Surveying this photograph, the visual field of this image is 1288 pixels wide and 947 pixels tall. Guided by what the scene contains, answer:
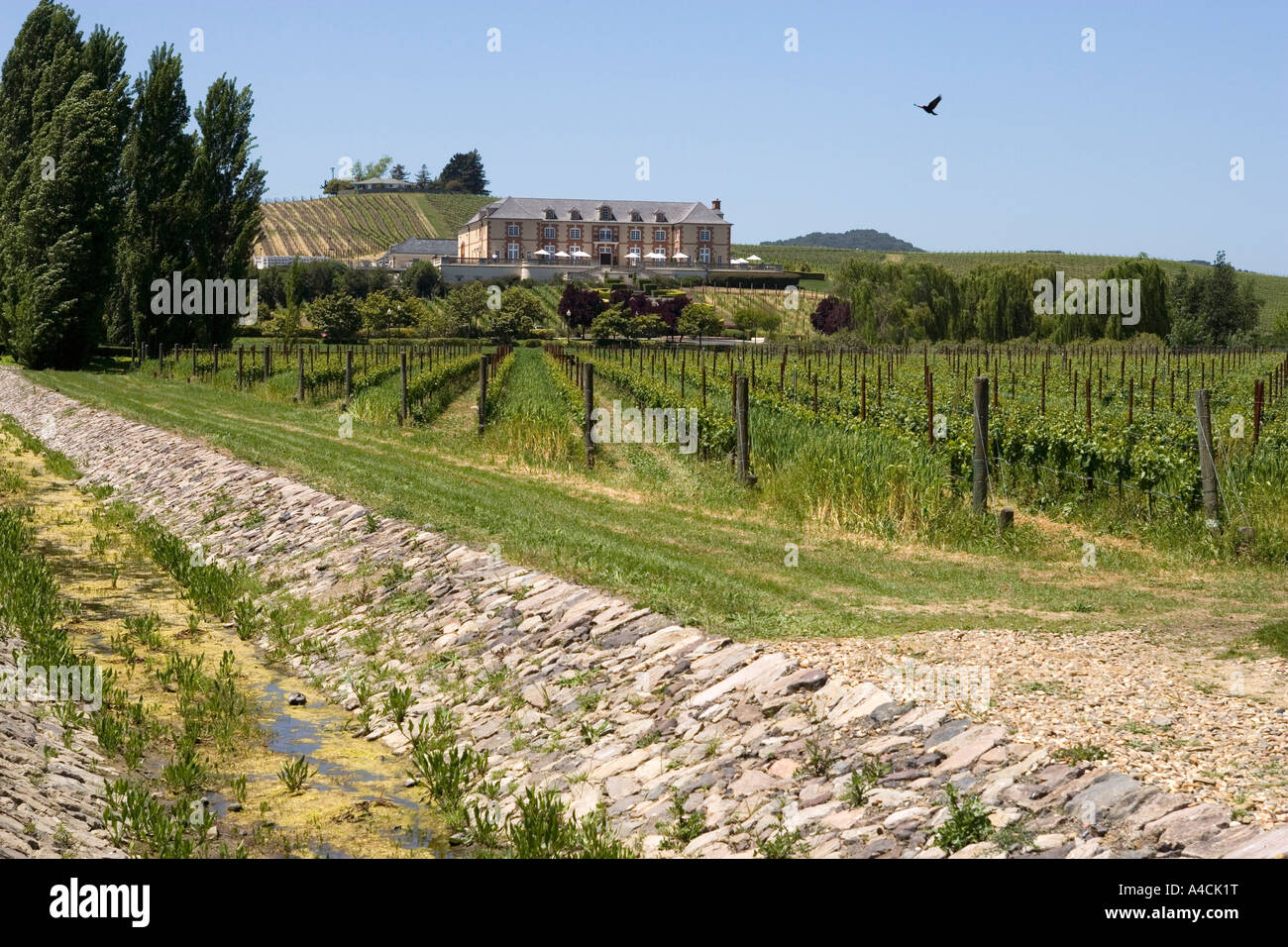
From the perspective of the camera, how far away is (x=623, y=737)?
892 centimetres

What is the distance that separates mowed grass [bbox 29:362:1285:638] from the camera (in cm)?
1095

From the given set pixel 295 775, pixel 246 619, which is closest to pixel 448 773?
pixel 295 775

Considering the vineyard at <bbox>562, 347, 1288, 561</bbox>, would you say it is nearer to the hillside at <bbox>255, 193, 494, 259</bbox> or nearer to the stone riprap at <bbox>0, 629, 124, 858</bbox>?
the stone riprap at <bbox>0, 629, 124, 858</bbox>

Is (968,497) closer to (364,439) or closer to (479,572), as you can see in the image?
(479,572)

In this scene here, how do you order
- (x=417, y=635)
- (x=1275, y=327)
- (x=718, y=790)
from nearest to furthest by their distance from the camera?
(x=718, y=790), (x=417, y=635), (x=1275, y=327)

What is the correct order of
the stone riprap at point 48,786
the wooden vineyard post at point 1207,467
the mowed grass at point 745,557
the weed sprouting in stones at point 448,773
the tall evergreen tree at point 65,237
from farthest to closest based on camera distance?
the tall evergreen tree at point 65,237 → the wooden vineyard post at point 1207,467 → the mowed grass at point 745,557 → the weed sprouting in stones at point 448,773 → the stone riprap at point 48,786

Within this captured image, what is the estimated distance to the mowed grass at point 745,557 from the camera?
10.9 metres

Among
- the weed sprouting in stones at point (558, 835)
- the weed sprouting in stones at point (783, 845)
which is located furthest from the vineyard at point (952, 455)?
the weed sprouting in stones at point (783, 845)

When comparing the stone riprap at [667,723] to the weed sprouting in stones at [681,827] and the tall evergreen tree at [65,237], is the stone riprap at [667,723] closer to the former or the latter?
the weed sprouting in stones at [681,827]

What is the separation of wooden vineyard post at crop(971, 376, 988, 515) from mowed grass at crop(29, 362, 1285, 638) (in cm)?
63

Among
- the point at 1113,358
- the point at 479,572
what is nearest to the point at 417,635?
the point at 479,572

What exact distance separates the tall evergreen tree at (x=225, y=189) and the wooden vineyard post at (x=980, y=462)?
47991 millimetres

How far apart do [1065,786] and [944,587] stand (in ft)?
19.8

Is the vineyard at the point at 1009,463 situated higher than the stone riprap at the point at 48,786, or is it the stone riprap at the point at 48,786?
the vineyard at the point at 1009,463
